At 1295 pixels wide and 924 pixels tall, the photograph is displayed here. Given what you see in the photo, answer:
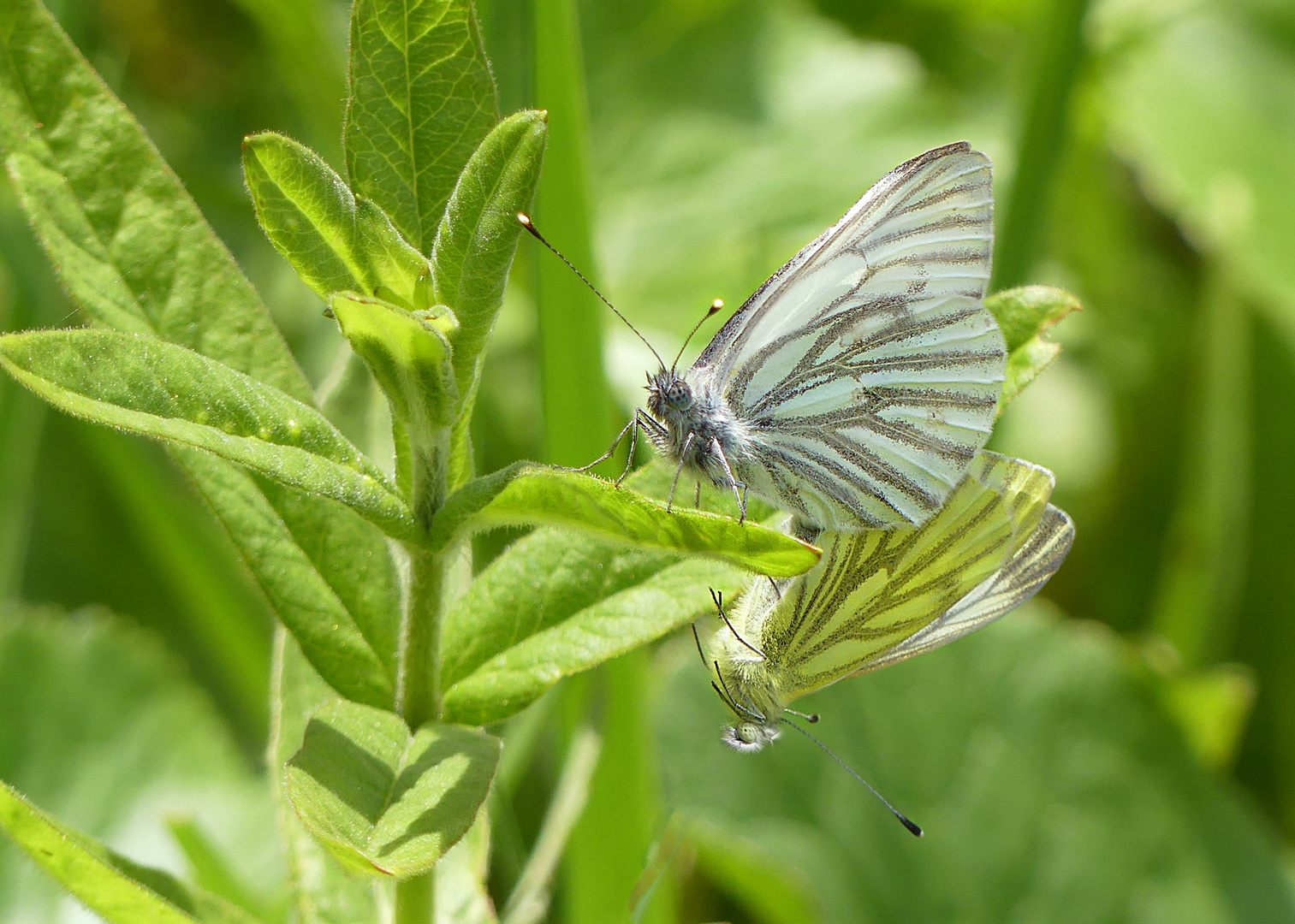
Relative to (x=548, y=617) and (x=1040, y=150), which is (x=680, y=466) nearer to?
(x=548, y=617)

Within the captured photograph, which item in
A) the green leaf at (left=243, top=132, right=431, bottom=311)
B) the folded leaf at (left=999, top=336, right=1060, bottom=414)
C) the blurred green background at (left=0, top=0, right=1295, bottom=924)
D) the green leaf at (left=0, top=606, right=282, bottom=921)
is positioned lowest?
the green leaf at (left=0, top=606, right=282, bottom=921)

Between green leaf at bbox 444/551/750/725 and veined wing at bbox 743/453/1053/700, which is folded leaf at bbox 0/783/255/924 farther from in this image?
veined wing at bbox 743/453/1053/700

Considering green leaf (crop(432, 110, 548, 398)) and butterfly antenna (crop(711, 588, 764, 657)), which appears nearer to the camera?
green leaf (crop(432, 110, 548, 398))

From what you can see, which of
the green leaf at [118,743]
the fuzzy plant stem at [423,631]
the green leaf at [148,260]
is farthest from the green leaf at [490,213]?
the green leaf at [118,743]

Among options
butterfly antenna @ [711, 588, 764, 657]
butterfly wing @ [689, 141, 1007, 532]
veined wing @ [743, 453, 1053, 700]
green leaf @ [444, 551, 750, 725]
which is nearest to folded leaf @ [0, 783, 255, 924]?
green leaf @ [444, 551, 750, 725]

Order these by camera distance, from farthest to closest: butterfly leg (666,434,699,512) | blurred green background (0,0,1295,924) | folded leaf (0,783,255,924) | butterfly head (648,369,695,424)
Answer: blurred green background (0,0,1295,924), butterfly head (648,369,695,424), butterfly leg (666,434,699,512), folded leaf (0,783,255,924)

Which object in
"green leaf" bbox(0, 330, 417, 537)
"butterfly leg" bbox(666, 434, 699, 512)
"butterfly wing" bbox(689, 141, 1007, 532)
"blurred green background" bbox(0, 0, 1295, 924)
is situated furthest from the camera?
"blurred green background" bbox(0, 0, 1295, 924)

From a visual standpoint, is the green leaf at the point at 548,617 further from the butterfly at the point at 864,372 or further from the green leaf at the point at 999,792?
the green leaf at the point at 999,792
